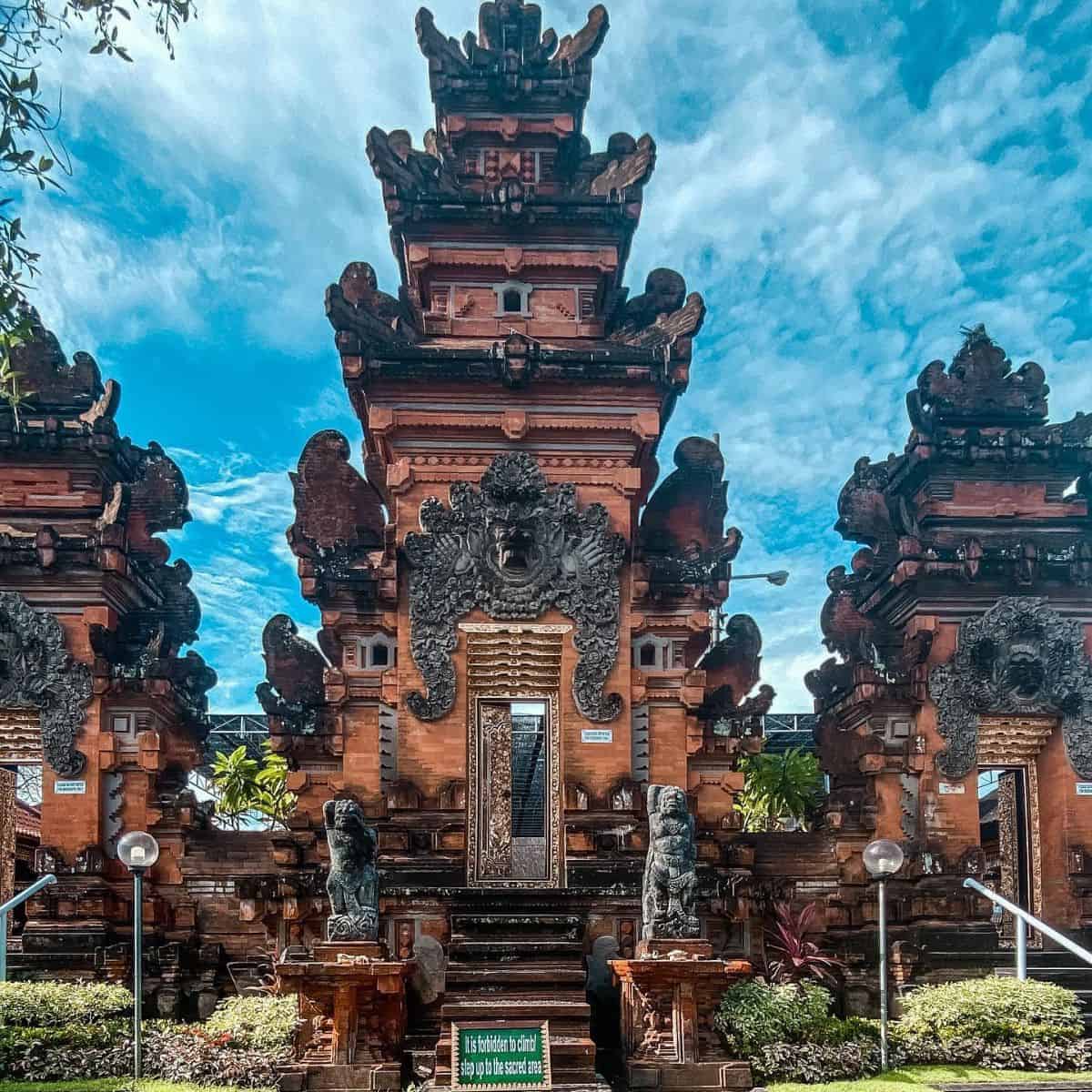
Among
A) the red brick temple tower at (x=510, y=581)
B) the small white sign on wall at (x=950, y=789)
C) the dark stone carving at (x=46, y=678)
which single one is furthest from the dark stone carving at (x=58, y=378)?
the small white sign on wall at (x=950, y=789)

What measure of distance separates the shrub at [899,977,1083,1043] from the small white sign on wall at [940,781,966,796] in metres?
3.16

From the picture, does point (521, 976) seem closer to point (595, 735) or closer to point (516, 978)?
point (516, 978)

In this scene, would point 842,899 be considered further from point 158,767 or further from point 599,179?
point 599,179

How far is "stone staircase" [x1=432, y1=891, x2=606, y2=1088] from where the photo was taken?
40.8 ft

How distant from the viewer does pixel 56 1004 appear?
572 inches

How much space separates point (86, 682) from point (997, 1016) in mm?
12720

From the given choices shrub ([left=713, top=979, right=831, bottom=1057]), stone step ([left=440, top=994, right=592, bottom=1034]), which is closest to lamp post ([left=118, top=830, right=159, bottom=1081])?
stone step ([left=440, top=994, right=592, bottom=1034])

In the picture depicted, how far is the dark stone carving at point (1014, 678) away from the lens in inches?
686

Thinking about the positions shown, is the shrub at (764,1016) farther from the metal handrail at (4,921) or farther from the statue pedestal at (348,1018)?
the metal handrail at (4,921)

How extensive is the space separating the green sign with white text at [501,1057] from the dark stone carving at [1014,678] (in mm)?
7849

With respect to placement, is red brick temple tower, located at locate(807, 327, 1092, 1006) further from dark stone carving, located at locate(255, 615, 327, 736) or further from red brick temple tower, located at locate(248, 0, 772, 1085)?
dark stone carving, located at locate(255, 615, 327, 736)

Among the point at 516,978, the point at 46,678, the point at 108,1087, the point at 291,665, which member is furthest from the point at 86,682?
the point at 516,978

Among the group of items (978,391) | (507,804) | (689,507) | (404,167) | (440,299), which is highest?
(404,167)

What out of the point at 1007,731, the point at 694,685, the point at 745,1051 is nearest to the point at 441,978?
the point at 745,1051
